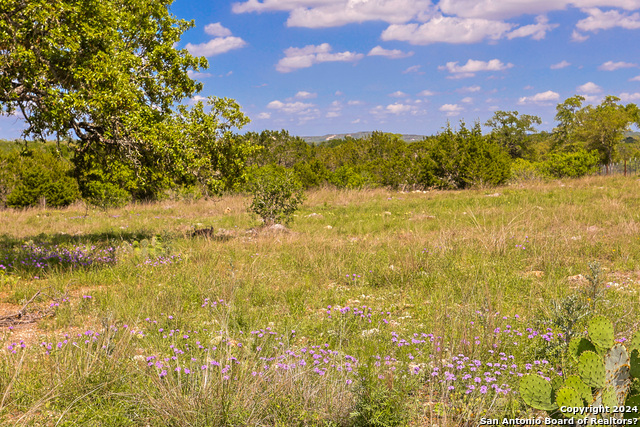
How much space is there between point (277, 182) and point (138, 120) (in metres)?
4.73

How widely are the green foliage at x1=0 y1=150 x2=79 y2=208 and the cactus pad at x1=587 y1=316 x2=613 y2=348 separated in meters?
23.8

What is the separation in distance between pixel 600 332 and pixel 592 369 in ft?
A: 0.99

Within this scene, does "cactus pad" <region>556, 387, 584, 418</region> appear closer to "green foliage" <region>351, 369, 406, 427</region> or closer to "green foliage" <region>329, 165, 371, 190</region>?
"green foliage" <region>351, 369, 406, 427</region>

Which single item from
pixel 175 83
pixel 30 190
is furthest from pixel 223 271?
pixel 30 190

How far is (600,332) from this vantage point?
2.31 meters

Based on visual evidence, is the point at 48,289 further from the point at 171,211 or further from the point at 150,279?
the point at 171,211

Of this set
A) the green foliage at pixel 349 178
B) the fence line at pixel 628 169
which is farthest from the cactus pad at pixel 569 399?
the fence line at pixel 628 169

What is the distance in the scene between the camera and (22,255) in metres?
7.60

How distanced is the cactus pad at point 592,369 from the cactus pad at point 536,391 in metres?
0.18

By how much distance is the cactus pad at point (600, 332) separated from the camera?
228 cm

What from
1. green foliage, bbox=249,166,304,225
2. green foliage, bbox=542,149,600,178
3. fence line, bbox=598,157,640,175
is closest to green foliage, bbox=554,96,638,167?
fence line, bbox=598,157,640,175

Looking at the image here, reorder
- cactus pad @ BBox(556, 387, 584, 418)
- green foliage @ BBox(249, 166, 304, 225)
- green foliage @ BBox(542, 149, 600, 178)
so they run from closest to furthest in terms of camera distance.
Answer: cactus pad @ BBox(556, 387, 584, 418), green foliage @ BBox(249, 166, 304, 225), green foliage @ BBox(542, 149, 600, 178)

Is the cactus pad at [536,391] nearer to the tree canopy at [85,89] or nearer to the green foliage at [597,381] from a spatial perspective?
the green foliage at [597,381]

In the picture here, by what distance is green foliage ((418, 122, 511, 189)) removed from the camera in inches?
805
